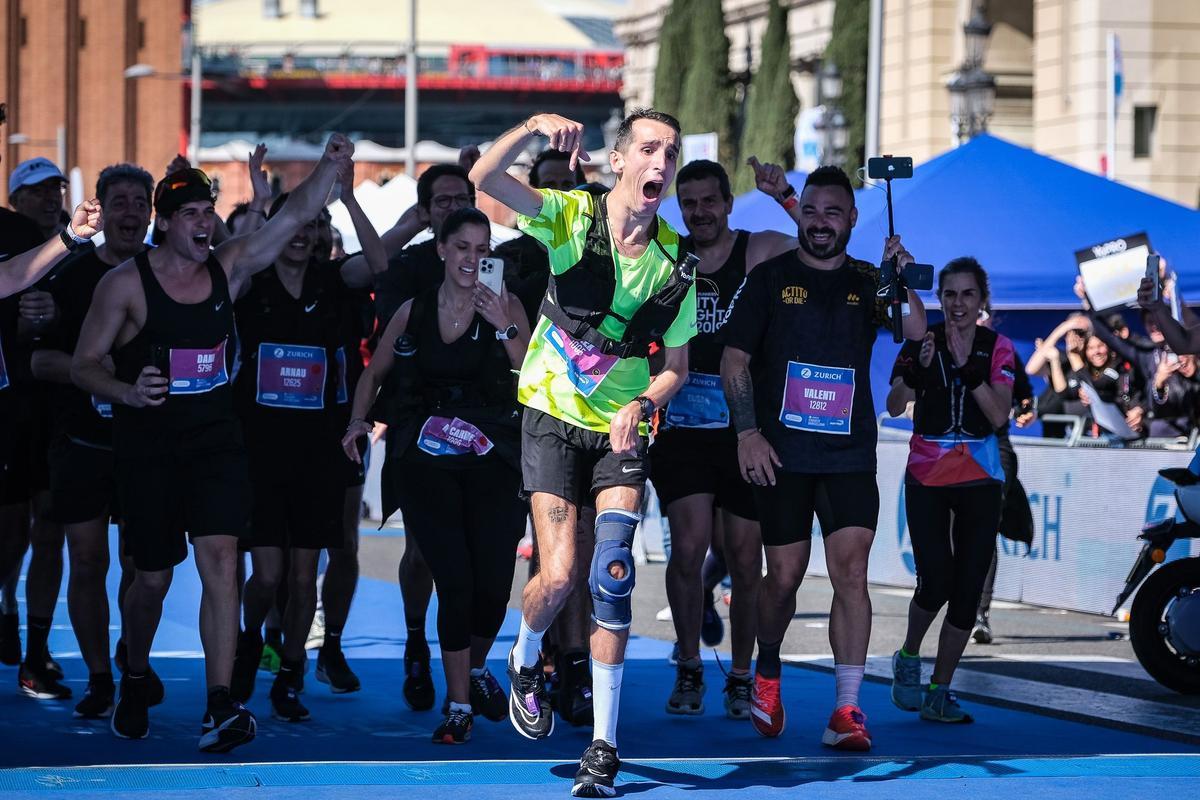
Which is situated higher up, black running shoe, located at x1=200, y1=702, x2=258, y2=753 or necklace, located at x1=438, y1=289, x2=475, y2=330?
necklace, located at x1=438, y1=289, x2=475, y2=330

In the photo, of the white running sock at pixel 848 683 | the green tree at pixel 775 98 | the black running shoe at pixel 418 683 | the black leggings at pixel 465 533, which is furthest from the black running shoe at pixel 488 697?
the green tree at pixel 775 98

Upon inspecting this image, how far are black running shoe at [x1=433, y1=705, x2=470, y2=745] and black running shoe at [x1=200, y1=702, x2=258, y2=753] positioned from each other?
0.67 meters

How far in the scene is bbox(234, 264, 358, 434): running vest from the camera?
774cm

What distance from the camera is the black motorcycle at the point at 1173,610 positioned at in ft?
29.4

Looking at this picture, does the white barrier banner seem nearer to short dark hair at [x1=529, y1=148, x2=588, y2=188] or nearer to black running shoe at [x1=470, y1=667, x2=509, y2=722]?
short dark hair at [x1=529, y1=148, x2=588, y2=188]

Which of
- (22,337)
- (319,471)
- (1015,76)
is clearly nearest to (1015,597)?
(319,471)

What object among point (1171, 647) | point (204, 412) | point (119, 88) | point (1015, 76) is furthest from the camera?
point (119, 88)

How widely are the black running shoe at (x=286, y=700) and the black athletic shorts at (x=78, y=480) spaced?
0.97 m

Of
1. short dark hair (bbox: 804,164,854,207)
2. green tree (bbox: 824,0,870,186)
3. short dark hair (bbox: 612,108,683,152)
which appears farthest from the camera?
green tree (bbox: 824,0,870,186)

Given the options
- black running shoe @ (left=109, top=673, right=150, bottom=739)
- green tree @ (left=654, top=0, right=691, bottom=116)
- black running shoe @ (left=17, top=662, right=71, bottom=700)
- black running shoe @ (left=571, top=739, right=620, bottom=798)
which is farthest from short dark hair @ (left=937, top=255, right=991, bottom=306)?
green tree @ (left=654, top=0, right=691, bottom=116)

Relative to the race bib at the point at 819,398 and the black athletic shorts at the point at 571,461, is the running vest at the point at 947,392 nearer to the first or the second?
the race bib at the point at 819,398

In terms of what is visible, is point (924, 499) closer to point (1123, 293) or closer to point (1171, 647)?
point (1171, 647)

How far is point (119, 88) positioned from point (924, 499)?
3273 inches

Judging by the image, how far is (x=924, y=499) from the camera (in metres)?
8.00
